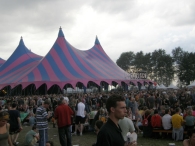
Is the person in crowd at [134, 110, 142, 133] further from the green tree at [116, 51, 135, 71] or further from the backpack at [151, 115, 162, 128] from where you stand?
the green tree at [116, 51, 135, 71]

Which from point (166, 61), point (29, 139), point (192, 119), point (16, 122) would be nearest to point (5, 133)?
point (16, 122)

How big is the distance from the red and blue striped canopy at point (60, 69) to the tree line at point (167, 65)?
26.5 metres

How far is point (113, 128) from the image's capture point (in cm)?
208

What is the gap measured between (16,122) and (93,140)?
2.31 m

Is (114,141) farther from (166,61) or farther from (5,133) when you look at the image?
(166,61)

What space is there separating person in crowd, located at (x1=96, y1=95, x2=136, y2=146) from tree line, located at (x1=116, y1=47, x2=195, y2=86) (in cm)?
4781

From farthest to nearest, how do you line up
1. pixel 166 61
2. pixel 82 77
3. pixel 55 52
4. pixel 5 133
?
pixel 166 61, pixel 55 52, pixel 82 77, pixel 5 133

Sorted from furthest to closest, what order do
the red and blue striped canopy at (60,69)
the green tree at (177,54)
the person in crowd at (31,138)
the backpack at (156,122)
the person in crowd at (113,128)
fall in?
the green tree at (177,54) → the red and blue striped canopy at (60,69) → the backpack at (156,122) → the person in crowd at (31,138) → the person in crowd at (113,128)

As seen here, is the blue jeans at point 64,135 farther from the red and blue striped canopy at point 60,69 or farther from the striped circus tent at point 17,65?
the striped circus tent at point 17,65

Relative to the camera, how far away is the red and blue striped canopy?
66.0 ft

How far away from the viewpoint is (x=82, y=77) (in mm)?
Answer: 20250

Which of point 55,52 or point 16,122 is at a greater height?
point 55,52

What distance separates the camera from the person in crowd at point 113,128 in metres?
2.01

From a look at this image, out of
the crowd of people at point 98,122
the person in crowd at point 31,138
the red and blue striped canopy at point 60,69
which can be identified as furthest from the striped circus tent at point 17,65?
the person in crowd at point 31,138
